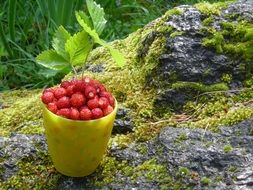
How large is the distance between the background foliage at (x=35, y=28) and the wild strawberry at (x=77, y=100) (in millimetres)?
1344

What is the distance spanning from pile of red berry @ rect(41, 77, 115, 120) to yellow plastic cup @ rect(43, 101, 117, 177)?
0.05 feet

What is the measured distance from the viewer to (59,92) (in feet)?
5.51

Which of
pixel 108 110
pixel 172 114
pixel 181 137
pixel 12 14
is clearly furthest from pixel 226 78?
pixel 12 14

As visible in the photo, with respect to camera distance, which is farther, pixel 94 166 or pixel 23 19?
pixel 23 19

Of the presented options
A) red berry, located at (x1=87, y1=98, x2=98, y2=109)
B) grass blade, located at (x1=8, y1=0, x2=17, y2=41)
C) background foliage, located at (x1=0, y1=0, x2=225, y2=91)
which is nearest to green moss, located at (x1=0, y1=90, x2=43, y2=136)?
red berry, located at (x1=87, y1=98, x2=98, y2=109)

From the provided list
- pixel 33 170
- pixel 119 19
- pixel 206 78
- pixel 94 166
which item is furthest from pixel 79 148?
pixel 119 19

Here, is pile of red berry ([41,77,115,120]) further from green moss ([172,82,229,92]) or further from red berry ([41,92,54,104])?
green moss ([172,82,229,92])

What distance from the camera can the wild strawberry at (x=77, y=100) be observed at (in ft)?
5.38

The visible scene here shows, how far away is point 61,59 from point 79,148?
0.93 ft

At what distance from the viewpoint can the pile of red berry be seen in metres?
1.64

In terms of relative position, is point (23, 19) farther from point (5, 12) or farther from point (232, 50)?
point (232, 50)

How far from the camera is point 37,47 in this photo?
3488 mm

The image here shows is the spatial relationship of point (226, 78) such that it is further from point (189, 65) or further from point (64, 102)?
point (64, 102)

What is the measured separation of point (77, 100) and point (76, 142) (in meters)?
0.12
